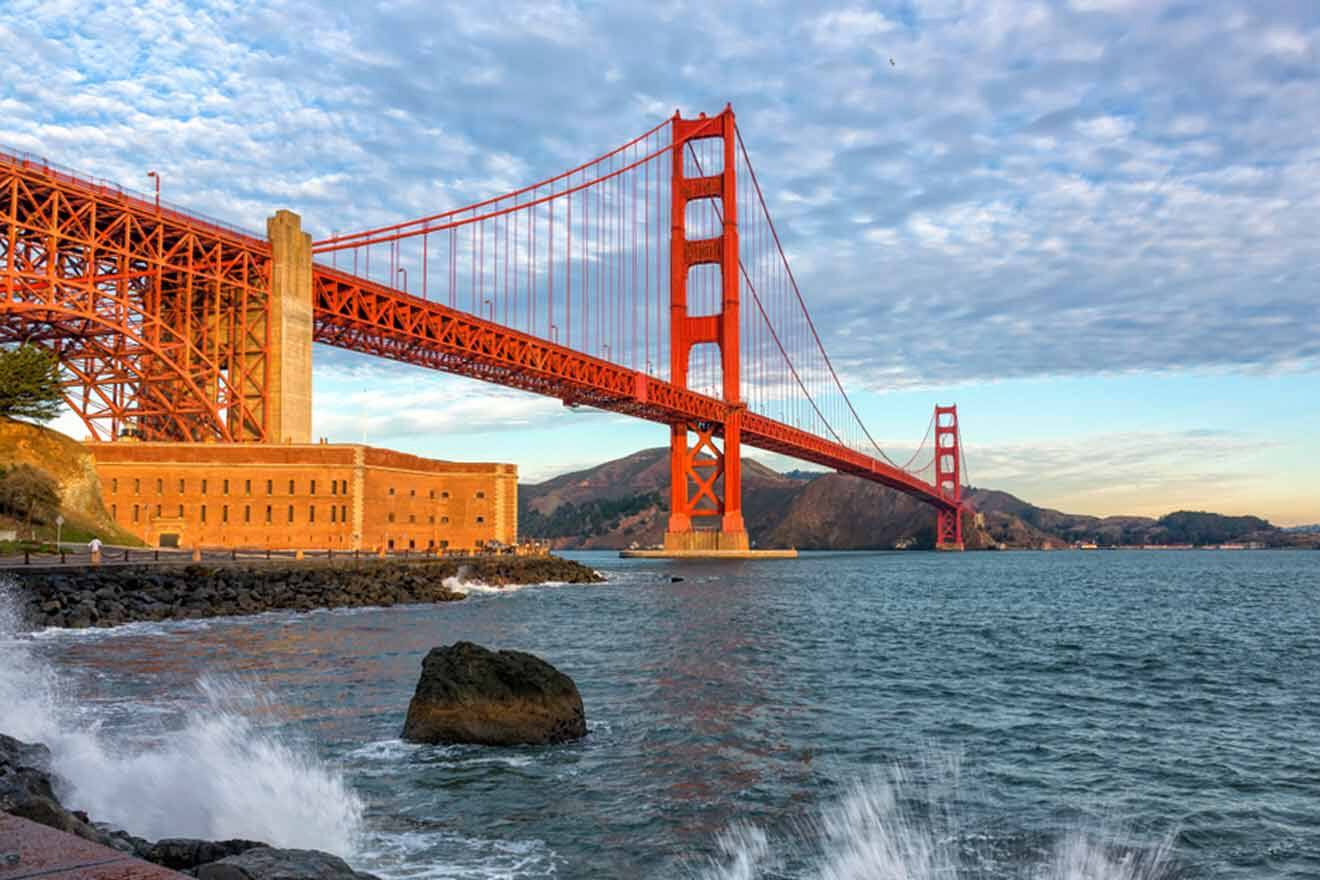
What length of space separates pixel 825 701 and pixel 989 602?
97.9 feet

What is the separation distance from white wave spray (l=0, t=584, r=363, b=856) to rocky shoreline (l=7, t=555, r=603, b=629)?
12.6m

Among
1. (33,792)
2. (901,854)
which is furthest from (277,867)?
(901,854)

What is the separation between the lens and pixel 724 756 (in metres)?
12.0

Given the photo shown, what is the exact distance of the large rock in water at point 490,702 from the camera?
489 inches

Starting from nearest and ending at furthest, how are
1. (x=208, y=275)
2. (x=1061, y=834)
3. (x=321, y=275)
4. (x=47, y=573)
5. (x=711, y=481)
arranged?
(x=1061, y=834)
(x=47, y=573)
(x=208, y=275)
(x=321, y=275)
(x=711, y=481)

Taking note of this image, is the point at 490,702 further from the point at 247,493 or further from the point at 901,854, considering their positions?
the point at 247,493

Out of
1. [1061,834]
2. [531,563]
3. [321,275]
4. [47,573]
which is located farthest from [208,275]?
[1061,834]

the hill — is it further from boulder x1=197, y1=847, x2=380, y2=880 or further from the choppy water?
boulder x1=197, y1=847, x2=380, y2=880

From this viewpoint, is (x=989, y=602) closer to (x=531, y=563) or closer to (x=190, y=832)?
(x=531, y=563)

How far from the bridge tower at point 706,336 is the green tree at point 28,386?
49.7 m

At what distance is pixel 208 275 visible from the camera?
49312mm

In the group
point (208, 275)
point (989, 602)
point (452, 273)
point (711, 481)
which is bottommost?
point (989, 602)

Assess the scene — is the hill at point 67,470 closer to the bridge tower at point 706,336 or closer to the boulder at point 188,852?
the boulder at point 188,852

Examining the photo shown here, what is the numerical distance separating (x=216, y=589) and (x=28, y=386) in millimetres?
17601
